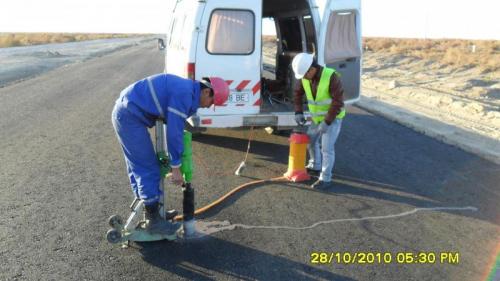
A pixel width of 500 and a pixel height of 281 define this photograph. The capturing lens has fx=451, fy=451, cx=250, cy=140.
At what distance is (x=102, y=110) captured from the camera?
38.5 ft

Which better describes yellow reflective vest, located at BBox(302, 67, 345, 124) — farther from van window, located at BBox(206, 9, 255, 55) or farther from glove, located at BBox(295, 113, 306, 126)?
van window, located at BBox(206, 9, 255, 55)

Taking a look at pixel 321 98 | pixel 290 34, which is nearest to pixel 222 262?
pixel 321 98

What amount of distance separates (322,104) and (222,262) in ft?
9.16

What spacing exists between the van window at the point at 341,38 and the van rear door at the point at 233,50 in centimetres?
111

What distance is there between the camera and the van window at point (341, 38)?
6840mm

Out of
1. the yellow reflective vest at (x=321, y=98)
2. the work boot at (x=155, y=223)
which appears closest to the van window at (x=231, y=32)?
the yellow reflective vest at (x=321, y=98)

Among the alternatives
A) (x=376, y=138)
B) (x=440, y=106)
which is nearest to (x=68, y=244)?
(x=376, y=138)

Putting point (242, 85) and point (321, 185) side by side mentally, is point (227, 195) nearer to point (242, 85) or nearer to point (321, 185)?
point (321, 185)

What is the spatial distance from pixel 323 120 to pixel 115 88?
1183cm

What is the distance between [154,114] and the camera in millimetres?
4012

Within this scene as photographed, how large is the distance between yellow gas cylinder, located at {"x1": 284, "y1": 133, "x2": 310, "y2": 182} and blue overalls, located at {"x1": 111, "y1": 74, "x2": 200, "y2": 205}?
2.55m

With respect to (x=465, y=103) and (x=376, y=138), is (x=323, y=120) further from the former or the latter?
(x=465, y=103)

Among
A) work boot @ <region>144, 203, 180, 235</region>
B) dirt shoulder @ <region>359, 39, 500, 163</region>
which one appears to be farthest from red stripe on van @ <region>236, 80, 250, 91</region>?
dirt shoulder @ <region>359, 39, 500, 163</region>

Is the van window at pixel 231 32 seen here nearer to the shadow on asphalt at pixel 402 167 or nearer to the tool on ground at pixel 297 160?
the tool on ground at pixel 297 160
